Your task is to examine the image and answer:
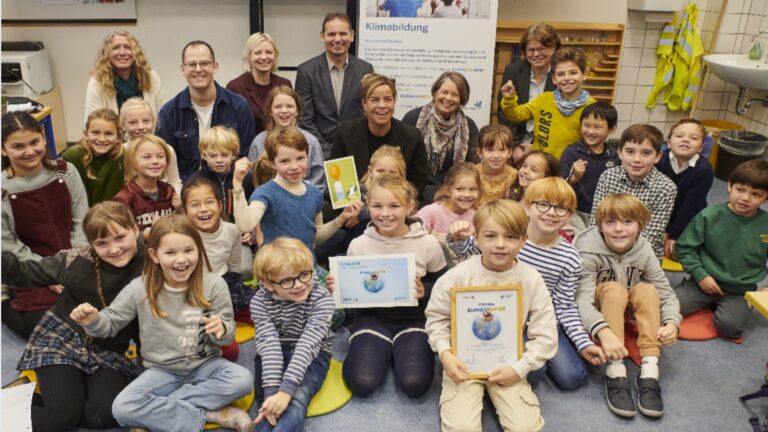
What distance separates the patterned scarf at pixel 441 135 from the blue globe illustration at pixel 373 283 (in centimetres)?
159

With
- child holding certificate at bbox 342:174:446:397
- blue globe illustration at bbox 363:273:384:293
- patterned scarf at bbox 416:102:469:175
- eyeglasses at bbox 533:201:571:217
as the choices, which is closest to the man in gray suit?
patterned scarf at bbox 416:102:469:175

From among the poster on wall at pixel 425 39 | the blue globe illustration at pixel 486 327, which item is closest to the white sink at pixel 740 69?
the poster on wall at pixel 425 39

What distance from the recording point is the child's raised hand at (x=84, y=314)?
7.93ft

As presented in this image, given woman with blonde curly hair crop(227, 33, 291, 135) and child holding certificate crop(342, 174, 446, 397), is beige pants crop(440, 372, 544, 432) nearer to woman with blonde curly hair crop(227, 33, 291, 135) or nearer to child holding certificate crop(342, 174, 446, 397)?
child holding certificate crop(342, 174, 446, 397)

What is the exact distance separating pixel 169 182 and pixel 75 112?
289 centimetres

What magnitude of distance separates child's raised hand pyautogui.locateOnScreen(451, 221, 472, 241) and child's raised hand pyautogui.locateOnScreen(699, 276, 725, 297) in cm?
146

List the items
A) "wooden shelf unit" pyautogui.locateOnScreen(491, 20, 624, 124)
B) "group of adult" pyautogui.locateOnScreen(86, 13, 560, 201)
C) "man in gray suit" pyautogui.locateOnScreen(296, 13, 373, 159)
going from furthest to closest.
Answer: "wooden shelf unit" pyautogui.locateOnScreen(491, 20, 624, 124), "man in gray suit" pyautogui.locateOnScreen(296, 13, 373, 159), "group of adult" pyautogui.locateOnScreen(86, 13, 560, 201)

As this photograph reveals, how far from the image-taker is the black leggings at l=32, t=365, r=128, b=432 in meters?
2.59

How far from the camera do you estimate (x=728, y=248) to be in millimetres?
3551

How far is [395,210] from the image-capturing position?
3.01 meters

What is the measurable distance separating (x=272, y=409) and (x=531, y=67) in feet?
11.1

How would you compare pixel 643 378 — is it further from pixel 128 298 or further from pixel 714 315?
pixel 128 298

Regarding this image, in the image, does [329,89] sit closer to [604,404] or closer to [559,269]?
[559,269]

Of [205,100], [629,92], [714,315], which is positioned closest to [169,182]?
[205,100]
